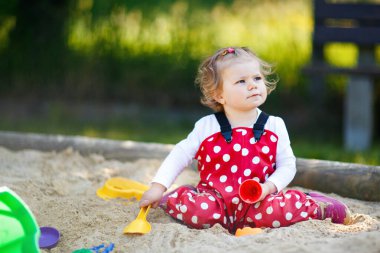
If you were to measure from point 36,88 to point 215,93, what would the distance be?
3692mm

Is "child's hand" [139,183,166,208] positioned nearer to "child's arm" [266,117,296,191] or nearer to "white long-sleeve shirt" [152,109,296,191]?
"white long-sleeve shirt" [152,109,296,191]

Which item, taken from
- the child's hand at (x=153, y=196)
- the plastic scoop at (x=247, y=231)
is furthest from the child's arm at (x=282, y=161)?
the child's hand at (x=153, y=196)

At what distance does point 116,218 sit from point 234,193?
45cm

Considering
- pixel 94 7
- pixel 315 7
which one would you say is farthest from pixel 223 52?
pixel 94 7

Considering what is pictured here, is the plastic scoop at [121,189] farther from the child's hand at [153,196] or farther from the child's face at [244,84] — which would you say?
the child's face at [244,84]

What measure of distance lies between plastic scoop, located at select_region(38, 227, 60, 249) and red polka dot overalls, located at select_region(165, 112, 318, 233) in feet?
1.41

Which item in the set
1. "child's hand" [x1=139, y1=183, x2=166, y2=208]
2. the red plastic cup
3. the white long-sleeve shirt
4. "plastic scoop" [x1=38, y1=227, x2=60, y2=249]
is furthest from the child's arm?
"plastic scoop" [x1=38, y1=227, x2=60, y2=249]

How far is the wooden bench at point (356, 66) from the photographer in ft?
15.3

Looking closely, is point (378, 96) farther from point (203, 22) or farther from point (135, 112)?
point (135, 112)

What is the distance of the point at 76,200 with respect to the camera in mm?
2768

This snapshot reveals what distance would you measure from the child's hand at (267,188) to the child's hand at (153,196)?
0.37 m

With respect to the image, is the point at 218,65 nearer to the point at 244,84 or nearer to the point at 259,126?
the point at 244,84

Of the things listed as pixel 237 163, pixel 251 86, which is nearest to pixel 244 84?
pixel 251 86

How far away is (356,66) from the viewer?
4672 mm
